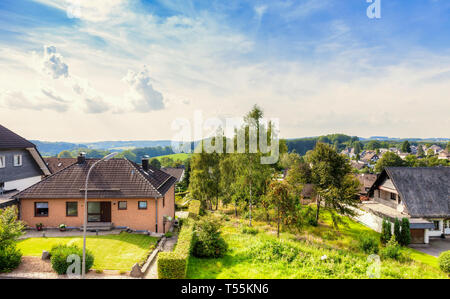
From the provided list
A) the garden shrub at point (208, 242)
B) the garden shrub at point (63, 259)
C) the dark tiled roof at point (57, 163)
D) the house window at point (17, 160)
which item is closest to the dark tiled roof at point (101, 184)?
the garden shrub at point (208, 242)

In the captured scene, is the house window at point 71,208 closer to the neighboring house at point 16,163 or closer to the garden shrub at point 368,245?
the neighboring house at point 16,163

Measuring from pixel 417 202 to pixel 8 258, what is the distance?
106 ft

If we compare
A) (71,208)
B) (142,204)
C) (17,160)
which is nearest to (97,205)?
(71,208)

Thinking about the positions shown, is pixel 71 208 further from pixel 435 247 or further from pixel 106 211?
pixel 435 247

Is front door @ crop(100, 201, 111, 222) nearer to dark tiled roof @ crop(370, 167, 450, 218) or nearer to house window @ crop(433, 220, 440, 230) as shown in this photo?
dark tiled roof @ crop(370, 167, 450, 218)

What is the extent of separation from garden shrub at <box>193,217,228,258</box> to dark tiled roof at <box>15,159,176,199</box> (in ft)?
15.6

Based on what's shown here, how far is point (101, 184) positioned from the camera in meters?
17.3

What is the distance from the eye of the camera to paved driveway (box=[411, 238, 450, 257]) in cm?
1975
